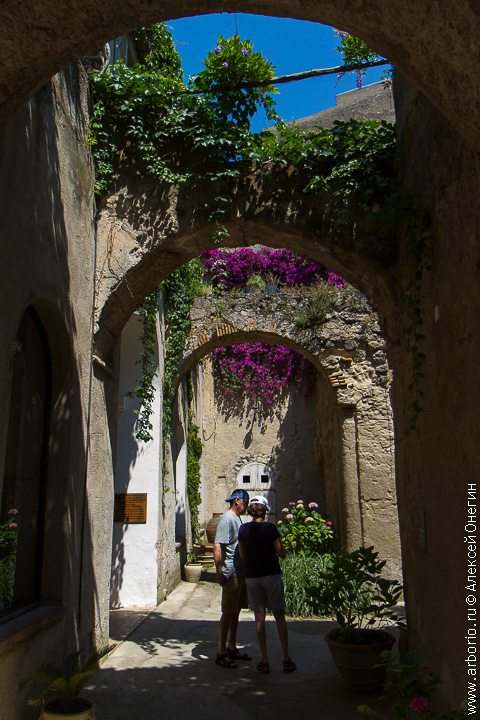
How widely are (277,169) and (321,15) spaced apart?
260 cm

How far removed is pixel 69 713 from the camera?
2.98m

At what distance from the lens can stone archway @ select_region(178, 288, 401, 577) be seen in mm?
8469

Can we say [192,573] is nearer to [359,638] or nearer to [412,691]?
[359,638]

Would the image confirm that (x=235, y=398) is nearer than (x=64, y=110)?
No

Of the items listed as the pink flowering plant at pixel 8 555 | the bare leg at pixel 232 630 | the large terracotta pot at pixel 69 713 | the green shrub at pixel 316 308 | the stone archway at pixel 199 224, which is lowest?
the bare leg at pixel 232 630

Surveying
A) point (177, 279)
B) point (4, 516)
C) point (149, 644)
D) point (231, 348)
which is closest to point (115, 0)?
point (4, 516)

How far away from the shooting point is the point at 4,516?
3637 millimetres

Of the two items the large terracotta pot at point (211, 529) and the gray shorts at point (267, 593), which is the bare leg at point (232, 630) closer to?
the gray shorts at point (267, 593)

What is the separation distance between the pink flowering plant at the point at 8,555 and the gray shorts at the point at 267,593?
2032 mm

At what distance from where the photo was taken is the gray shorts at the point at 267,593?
195 inches

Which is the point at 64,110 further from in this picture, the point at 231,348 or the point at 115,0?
the point at 231,348

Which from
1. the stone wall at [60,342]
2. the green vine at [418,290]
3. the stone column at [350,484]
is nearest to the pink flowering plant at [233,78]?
the stone wall at [60,342]

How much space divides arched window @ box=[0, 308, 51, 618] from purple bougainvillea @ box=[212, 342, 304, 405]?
1045cm

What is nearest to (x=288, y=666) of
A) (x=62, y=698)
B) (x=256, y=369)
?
(x=62, y=698)
